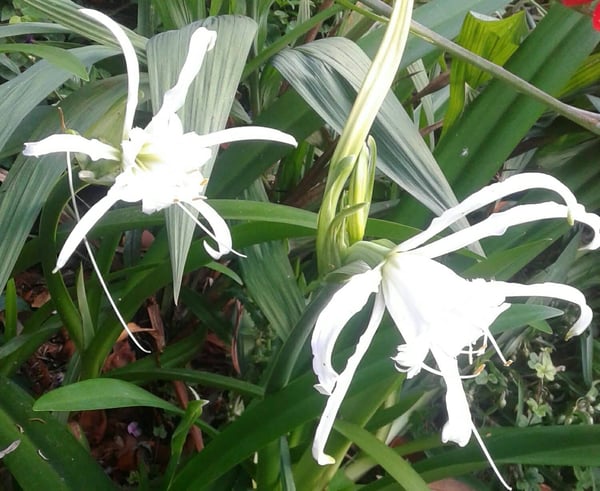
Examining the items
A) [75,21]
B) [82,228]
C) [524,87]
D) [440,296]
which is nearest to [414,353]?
[440,296]

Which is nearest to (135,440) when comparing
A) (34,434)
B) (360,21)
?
(34,434)

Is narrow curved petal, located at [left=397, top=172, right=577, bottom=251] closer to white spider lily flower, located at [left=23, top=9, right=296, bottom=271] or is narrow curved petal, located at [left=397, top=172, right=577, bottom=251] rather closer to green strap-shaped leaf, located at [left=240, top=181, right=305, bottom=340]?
white spider lily flower, located at [left=23, top=9, right=296, bottom=271]

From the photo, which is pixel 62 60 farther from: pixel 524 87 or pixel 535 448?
pixel 535 448

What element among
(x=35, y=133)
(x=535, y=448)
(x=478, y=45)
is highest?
(x=35, y=133)

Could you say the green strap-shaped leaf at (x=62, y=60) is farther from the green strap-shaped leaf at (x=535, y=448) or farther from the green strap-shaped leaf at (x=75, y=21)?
the green strap-shaped leaf at (x=535, y=448)

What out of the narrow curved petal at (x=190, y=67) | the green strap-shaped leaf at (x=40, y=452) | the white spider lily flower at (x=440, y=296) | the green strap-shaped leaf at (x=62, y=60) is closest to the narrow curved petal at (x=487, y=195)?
the white spider lily flower at (x=440, y=296)

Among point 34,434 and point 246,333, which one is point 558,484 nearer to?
point 246,333
